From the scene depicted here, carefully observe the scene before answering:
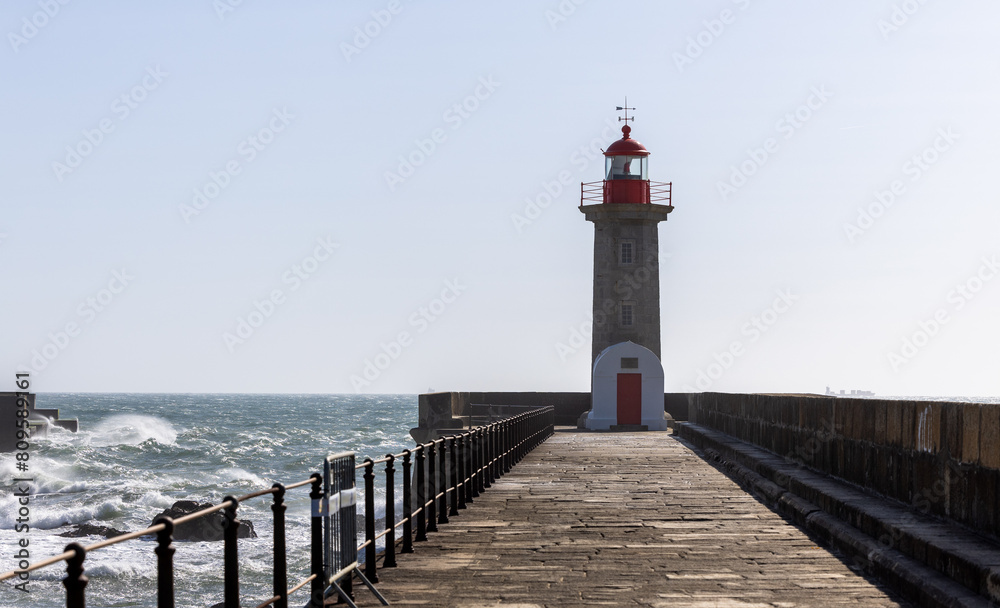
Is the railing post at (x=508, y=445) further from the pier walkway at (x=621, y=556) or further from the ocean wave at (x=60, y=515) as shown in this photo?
the ocean wave at (x=60, y=515)

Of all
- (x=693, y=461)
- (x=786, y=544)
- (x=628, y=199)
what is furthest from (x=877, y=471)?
(x=628, y=199)

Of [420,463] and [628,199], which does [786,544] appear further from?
[628,199]

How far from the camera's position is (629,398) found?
1403 inches

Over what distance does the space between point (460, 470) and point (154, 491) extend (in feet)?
90.3

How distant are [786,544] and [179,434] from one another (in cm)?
7183

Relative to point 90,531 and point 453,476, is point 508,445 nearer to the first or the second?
point 453,476

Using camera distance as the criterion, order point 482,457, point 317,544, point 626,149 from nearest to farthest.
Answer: point 317,544 → point 482,457 → point 626,149

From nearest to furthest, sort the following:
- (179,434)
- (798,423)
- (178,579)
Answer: (798,423) → (178,579) → (179,434)

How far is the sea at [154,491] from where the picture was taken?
2103 centimetres

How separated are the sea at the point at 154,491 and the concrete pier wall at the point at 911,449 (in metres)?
10.1

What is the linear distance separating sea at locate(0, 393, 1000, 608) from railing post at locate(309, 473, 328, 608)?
709cm

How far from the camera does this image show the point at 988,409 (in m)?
7.91

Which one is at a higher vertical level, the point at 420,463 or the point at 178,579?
the point at 420,463

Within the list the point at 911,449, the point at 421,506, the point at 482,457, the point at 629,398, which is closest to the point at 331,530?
the point at 421,506
